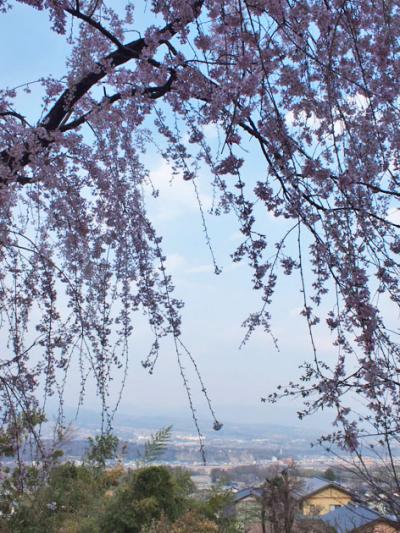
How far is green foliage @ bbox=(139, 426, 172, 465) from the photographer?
14.5 feet

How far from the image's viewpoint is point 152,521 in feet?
10.6

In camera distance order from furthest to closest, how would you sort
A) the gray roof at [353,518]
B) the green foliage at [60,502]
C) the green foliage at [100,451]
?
the green foliage at [100,451]
the green foliage at [60,502]
the gray roof at [353,518]

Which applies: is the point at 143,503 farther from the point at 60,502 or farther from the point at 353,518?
the point at 353,518

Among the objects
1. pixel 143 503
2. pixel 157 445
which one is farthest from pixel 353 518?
pixel 143 503

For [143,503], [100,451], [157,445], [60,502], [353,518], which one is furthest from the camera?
[353,518]

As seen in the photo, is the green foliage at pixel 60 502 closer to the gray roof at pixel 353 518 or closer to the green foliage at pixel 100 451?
the green foliage at pixel 100 451

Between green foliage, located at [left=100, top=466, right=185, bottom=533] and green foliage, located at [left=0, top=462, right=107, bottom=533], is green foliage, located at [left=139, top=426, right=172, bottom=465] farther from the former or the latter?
green foliage, located at [left=100, top=466, right=185, bottom=533]

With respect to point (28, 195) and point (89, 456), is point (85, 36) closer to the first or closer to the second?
point (28, 195)

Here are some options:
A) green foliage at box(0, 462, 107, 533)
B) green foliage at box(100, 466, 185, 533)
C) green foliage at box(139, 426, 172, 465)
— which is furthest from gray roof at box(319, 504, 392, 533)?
green foliage at box(0, 462, 107, 533)

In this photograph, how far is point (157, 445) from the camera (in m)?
4.50

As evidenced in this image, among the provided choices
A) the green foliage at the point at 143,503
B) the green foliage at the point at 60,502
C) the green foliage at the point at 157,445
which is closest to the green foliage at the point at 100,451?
the green foliage at the point at 60,502

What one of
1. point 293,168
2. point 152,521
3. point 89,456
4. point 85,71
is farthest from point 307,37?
point 89,456

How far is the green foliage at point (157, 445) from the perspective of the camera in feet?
14.5

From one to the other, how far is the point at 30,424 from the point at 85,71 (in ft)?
3.57
